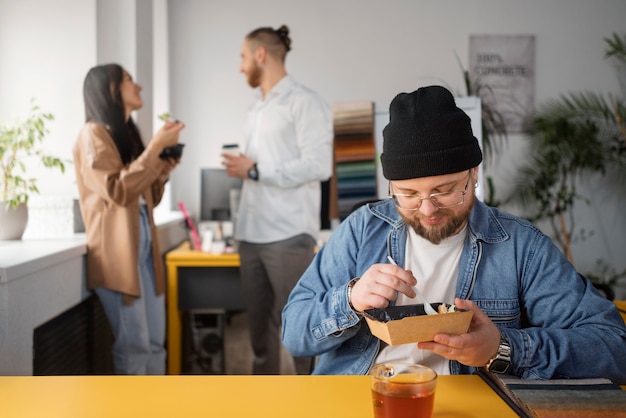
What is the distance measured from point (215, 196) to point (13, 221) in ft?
5.39

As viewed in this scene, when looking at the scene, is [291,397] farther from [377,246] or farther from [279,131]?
[279,131]

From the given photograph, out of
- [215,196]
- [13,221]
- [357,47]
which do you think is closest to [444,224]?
[13,221]

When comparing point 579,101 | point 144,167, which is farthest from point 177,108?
point 579,101

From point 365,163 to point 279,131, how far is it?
1248 mm

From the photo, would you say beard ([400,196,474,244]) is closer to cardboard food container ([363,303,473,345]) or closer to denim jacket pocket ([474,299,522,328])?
denim jacket pocket ([474,299,522,328])

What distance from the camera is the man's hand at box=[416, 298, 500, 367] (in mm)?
1151

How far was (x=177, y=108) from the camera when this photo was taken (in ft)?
16.1

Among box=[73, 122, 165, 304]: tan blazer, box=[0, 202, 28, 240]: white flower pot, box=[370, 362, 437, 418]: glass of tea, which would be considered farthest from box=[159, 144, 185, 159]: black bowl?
box=[370, 362, 437, 418]: glass of tea

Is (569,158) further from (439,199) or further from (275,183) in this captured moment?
(439,199)

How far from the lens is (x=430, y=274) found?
151 cm

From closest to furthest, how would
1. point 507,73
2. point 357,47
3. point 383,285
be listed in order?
point 383,285
point 357,47
point 507,73

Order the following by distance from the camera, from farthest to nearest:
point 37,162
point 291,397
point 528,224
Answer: point 37,162
point 528,224
point 291,397

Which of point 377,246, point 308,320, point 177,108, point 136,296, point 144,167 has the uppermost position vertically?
point 177,108

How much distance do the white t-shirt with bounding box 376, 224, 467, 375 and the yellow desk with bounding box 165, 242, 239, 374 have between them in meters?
2.11
